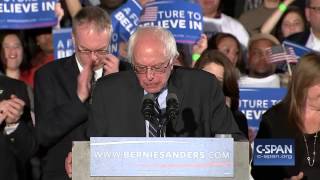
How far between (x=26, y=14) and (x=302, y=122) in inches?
127

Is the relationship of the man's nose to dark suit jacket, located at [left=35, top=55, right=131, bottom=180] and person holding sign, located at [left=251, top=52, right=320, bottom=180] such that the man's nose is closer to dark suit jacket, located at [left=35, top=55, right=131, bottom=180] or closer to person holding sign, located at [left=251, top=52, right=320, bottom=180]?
dark suit jacket, located at [left=35, top=55, right=131, bottom=180]

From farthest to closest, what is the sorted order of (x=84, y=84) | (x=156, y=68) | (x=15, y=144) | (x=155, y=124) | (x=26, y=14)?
(x=26, y=14)
(x=15, y=144)
(x=84, y=84)
(x=156, y=68)
(x=155, y=124)

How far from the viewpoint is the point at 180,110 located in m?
5.05

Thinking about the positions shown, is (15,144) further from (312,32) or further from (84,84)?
(312,32)

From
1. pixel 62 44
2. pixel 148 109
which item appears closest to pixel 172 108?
pixel 148 109

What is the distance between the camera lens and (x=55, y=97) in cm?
591

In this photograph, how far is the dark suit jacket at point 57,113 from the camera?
5723mm

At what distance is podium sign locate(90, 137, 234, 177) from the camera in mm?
4316

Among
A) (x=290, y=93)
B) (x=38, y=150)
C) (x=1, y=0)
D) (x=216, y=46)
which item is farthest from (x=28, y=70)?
(x=290, y=93)

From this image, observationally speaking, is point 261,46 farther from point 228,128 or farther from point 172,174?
point 172,174

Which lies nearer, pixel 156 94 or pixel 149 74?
pixel 149 74

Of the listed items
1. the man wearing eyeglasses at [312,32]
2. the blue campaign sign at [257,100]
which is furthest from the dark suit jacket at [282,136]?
the man wearing eyeglasses at [312,32]

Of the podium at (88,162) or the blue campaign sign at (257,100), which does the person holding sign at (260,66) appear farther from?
the podium at (88,162)

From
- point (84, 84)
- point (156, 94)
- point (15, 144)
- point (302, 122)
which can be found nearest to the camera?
point (156, 94)
